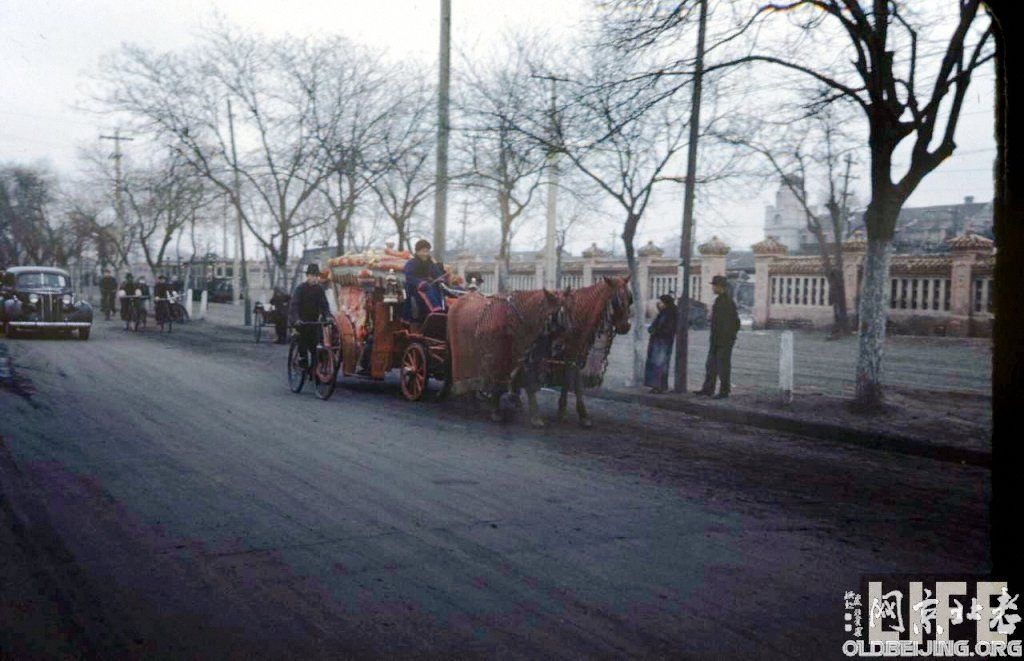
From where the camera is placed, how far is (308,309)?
501 inches

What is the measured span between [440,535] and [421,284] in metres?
6.84

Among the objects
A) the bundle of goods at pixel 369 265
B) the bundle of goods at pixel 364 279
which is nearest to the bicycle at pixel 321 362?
the bundle of goods at pixel 364 279

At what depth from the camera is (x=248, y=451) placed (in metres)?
7.84

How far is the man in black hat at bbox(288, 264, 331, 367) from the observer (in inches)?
495

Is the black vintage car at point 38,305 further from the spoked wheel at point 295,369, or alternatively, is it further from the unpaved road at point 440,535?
the unpaved road at point 440,535

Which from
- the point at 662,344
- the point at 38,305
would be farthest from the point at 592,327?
the point at 38,305

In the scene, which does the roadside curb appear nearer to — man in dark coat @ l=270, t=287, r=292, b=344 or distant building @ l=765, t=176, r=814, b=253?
man in dark coat @ l=270, t=287, r=292, b=344

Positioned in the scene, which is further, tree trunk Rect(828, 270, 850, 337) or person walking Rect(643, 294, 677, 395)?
tree trunk Rect(828, 270, 850, 337)

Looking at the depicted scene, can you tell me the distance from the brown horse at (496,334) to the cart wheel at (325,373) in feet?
6.20

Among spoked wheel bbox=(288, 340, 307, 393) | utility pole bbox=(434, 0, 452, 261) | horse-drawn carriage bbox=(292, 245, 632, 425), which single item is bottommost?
spoked wheel bbox=(288, 340, 307, 393)

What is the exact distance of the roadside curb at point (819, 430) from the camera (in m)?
9.02

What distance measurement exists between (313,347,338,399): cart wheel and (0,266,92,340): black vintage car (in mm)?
12160

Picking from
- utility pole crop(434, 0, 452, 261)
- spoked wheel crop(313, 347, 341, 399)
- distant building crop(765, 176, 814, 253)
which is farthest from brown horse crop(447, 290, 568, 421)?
distant building crop(765, 176, 814, 253)

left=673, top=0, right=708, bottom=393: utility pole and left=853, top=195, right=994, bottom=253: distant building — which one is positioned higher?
left=853, top=195, right=994, bottom=253: distant building
